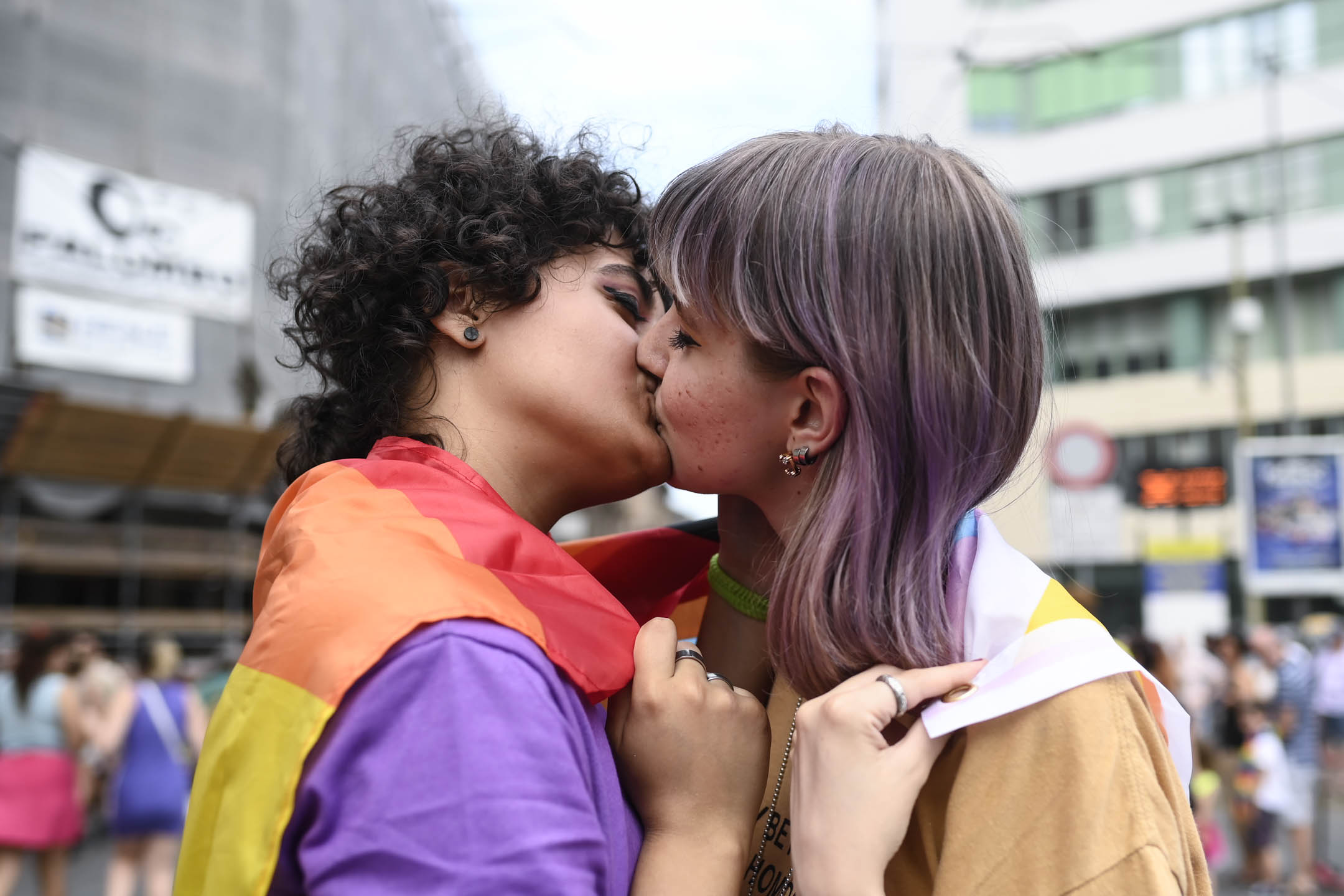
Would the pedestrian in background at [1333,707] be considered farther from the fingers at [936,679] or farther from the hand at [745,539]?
the fingers at [936,679]

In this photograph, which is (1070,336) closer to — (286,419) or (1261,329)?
(1261,329)

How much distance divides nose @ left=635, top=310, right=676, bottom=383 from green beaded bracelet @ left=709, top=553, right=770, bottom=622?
0.36m

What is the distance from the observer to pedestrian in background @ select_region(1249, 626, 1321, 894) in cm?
816

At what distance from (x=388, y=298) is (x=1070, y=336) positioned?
2648cm

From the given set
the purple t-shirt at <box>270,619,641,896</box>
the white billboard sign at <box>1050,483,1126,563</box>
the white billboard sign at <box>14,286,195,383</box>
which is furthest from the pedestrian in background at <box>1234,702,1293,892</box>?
the white billboard sign at <box>14,286,195,383</box>

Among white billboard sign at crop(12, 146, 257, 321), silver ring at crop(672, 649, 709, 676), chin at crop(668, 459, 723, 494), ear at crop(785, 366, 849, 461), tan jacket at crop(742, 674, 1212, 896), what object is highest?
white billboard sign at crop(12, 146, 257, 321)

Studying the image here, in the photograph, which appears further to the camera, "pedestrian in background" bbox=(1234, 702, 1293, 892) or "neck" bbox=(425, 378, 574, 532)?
"pedestrian in background" bbox=(1234, 702, 1293, 892)

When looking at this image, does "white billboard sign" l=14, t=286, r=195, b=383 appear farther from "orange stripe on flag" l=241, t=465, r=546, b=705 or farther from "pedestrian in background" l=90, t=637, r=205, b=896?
"orange stripe on flag" l=241, t=465, r=546, b=705

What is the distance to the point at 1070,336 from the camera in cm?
2667

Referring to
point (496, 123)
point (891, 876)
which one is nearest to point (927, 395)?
point (891, 876)

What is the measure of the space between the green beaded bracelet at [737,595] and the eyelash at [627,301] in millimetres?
439

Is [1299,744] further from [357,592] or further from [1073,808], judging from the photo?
[357,592]

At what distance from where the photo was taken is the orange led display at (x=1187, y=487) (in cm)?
2395

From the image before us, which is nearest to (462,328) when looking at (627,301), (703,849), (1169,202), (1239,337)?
(627,301)
